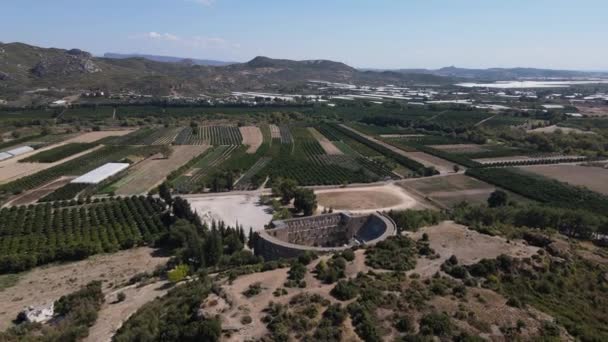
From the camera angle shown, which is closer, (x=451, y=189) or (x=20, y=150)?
(x=451, y=189)

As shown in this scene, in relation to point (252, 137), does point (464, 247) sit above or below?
above

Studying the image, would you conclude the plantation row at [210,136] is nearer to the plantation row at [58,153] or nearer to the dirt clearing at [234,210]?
the plantation row at [58,153]

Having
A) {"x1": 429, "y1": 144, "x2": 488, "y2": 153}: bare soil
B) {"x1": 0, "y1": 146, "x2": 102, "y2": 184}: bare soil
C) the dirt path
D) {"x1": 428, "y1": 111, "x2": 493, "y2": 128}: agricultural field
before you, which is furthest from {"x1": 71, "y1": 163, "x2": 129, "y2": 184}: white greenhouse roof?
{"x1": 428, "y1": 111, "x2": 493, "y2": 128}: agricultural field

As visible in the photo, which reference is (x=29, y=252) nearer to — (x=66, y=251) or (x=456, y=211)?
(x=66, y=251)

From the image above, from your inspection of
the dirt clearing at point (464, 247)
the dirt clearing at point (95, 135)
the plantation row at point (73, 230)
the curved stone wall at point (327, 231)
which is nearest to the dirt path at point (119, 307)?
the curved stone wall at point (327, 231)

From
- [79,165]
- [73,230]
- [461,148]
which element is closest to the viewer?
[73,230]

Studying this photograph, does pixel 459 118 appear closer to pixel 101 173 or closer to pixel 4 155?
pixel 101 173

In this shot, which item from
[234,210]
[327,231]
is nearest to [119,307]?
[327,231]
